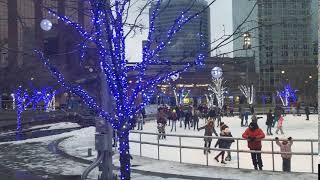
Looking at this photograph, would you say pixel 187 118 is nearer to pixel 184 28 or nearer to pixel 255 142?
pixel 255 142

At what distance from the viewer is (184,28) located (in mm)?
9781

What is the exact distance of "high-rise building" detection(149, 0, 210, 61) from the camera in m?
8.88

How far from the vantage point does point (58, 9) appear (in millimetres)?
10445

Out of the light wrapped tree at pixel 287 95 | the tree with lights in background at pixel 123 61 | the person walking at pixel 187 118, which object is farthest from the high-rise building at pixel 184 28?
the light wrapped tree at pixel 287 95

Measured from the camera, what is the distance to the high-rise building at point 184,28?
8883mm

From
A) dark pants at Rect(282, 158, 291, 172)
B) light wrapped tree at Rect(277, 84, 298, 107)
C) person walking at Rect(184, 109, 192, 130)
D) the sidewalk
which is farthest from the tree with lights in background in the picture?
light wrapped tree at Rect(277, 84, 298, 107)

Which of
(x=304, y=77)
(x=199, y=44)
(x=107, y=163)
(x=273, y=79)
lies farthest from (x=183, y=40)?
(x=273, y=79)

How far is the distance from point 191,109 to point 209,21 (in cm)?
2833

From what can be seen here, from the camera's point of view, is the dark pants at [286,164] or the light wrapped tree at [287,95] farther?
the light wrapped tree at [287,95]

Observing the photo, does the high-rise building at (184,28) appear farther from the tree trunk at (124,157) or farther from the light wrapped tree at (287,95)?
the light wrapped tree at (287,95)

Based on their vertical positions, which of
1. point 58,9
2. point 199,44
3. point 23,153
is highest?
point 58,9

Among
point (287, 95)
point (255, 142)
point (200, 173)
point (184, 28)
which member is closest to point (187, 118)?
point (255, 142)

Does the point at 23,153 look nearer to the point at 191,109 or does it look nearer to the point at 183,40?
the point at 183,40

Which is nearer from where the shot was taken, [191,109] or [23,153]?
[23,153]
